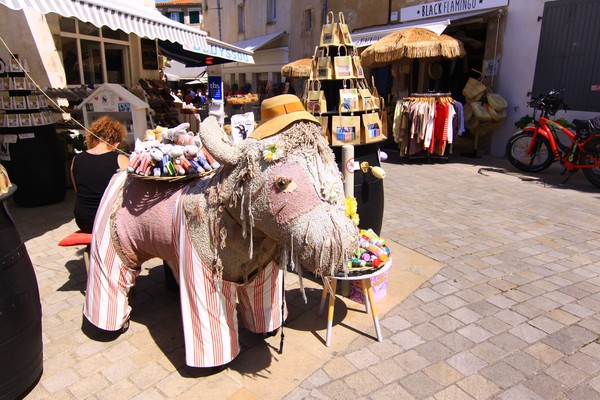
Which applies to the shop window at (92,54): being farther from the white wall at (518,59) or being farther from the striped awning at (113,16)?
the white wall at (518,59)

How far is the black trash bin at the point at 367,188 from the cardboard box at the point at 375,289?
503 millimetres

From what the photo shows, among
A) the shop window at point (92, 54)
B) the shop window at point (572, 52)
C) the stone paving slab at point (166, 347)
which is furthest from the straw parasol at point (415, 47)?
the stone paving slab at point (166, 347)

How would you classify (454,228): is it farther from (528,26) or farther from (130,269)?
(528,26)

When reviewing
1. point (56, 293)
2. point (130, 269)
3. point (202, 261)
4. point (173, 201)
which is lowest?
point (56, 293)

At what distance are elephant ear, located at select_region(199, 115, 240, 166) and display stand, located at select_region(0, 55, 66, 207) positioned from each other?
4.57m

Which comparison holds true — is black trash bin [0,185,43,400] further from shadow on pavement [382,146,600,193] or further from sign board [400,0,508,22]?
sign board [400,0,508,22]

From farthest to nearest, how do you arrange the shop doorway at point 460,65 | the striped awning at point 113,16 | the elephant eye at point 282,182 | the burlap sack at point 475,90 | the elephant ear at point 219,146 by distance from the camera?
the shop doorway at point 460,65 → the burlap sack at point 475,90 → the striped awning at point 113,16 → the elephant ear at point 219,146 → the elephant eye at point 282,182

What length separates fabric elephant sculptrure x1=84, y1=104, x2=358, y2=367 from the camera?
1956mm

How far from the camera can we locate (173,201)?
2588 millimetres

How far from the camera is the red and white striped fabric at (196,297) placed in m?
2.42

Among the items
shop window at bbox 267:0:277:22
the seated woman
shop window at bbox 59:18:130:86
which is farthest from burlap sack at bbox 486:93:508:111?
shop window at bbox 267:0:277:22

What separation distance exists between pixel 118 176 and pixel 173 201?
2.18 feet

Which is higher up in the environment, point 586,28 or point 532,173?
point 586,28

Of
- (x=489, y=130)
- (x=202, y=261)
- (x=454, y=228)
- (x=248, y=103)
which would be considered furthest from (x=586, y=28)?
(x=248, y=103)
